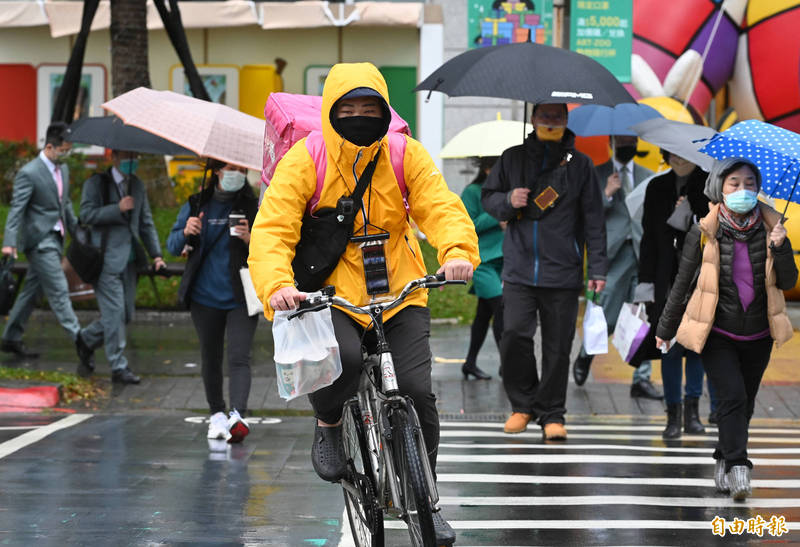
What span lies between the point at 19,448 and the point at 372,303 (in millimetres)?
3658

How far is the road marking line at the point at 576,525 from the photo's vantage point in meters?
6.19

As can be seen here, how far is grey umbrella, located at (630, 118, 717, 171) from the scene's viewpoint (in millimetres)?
8070

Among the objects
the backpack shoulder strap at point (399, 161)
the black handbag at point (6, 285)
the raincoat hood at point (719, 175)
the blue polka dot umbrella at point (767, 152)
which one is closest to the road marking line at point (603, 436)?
the blue polka dot umbrella at point (767, 152)

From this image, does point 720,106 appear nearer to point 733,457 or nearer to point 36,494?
point 733,457

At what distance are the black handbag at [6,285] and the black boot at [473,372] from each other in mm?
3809

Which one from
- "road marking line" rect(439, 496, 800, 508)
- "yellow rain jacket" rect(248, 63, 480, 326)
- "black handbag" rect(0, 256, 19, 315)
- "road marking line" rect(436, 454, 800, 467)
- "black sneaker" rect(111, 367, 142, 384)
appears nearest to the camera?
"yellow rain jacket" rect(248, 63, 480, 326)

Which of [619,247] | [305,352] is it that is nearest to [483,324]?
[619,247]

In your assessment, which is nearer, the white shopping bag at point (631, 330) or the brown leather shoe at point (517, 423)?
the white shopping bag at point (631, 330)

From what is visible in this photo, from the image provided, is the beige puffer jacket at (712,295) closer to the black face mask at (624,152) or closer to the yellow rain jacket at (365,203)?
the yellow rain jacket at (365,203)

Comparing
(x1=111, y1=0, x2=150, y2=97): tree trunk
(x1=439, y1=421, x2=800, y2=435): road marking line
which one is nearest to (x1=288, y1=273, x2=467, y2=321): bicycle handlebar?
(x1=439, y1=421, x2=800, y2=435): road marking line

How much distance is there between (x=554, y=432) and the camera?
8562 mm

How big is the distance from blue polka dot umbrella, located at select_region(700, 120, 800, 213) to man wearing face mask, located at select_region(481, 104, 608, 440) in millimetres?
1287

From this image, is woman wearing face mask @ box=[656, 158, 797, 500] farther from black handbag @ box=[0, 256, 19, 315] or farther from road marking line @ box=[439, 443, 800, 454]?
black handbag @ box=[0, 256, 19, 315]

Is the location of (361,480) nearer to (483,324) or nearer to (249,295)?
(249,295)
